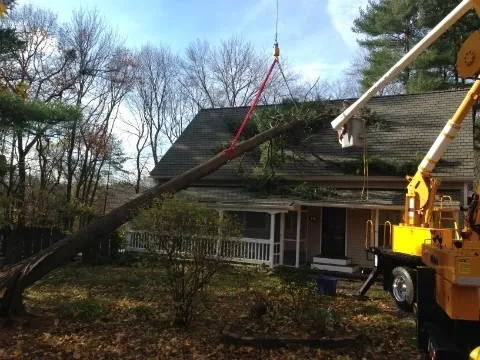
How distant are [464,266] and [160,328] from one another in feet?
14.8

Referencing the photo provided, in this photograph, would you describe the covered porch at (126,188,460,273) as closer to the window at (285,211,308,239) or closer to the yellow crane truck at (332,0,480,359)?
the window at (285,211,308,239)

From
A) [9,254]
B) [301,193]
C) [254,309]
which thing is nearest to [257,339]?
[254,309]

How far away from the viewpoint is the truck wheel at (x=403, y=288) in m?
7.51

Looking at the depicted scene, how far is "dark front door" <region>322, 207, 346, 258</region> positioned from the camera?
15.7 m

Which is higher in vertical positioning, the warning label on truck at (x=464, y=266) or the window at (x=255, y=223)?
the window at (x=255, y=223)

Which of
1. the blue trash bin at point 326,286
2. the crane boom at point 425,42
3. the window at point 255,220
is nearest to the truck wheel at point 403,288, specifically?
the blue trash bin at point 326,286

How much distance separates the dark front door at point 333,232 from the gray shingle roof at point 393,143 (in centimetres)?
146

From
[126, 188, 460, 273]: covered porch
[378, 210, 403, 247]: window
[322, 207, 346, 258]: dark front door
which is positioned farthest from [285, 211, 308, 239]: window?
[378, 210, 403, 247]: window

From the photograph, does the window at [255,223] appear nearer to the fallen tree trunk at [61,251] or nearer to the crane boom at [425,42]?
the fallen tree trunk at [61,251]

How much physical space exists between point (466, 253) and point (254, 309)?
325cm

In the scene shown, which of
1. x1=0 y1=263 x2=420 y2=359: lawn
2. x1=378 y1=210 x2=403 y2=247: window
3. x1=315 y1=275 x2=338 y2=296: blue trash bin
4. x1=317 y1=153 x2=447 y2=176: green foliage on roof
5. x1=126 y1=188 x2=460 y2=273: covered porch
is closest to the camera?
x1=0 y1=263 x2=420 y2=359: lawn

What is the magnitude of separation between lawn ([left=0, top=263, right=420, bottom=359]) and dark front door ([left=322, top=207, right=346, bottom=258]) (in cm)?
500

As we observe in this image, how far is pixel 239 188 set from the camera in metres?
17.7

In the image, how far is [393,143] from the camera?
1648 cm
